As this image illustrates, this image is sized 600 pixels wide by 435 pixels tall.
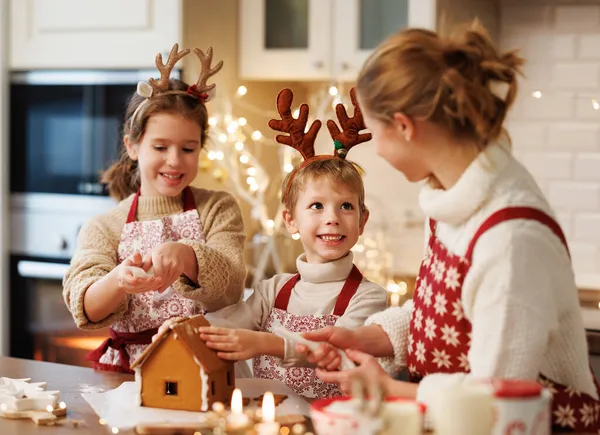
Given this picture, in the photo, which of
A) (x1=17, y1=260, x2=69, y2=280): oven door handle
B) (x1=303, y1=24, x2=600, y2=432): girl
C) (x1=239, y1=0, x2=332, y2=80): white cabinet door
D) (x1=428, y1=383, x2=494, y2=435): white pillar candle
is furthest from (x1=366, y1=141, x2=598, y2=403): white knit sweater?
(x1=17, y1=260, x2=69, y2=280): oven door handle

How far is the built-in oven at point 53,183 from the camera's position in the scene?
3014 mm

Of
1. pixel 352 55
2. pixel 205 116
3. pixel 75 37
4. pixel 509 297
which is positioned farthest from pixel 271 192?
pixel 509 297

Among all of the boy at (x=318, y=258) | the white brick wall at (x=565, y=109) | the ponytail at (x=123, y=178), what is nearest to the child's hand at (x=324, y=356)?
the boy at (x=318, y=258)

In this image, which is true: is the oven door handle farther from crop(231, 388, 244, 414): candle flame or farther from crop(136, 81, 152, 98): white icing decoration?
crop(231, 388, 244, 414): candle flame

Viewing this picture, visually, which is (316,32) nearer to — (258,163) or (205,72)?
(258,163)

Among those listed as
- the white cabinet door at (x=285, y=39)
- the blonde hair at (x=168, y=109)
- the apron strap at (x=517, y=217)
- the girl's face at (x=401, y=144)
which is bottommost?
the apron strap at (x=517, y=217)

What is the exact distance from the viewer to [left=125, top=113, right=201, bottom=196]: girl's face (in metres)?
1.79

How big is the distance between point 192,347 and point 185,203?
58 centimetres

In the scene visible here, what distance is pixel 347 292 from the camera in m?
1.63

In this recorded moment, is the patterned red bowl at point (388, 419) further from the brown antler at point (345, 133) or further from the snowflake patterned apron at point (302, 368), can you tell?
the brown antler at point (345, 133)

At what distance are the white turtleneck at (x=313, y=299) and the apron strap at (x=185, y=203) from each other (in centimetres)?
26

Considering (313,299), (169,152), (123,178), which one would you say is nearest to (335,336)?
(313,299)

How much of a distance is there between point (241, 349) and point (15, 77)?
2.10 metres

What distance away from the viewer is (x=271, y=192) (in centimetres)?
321
